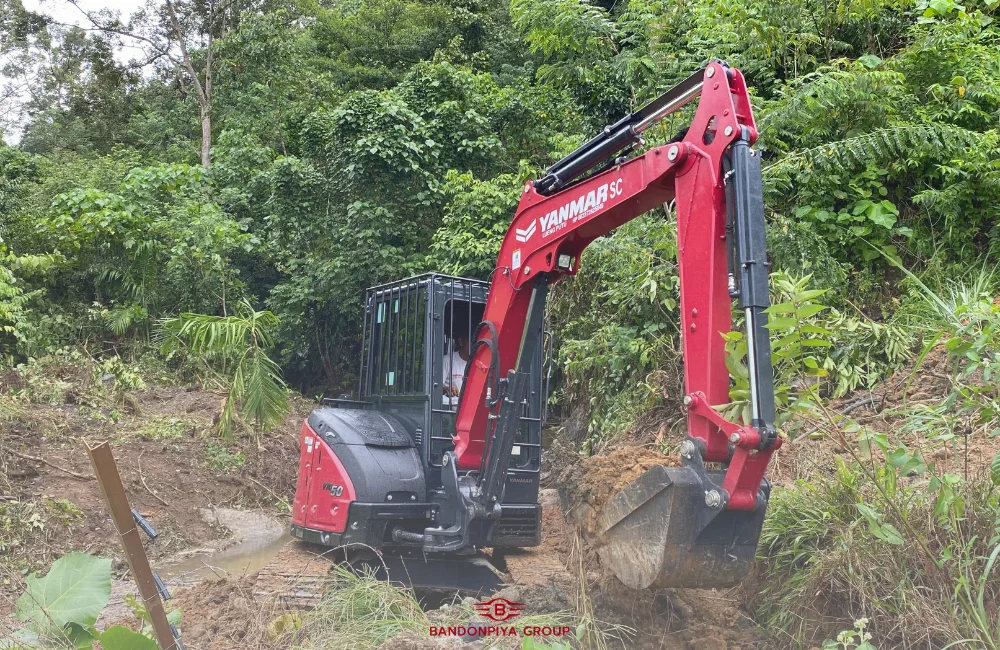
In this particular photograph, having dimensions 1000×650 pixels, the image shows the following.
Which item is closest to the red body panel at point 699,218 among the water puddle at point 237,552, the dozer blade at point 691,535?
the dozer blade at point 691,535

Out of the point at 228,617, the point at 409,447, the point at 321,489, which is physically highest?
the point at 409,447

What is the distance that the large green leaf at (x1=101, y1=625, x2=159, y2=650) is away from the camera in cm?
282

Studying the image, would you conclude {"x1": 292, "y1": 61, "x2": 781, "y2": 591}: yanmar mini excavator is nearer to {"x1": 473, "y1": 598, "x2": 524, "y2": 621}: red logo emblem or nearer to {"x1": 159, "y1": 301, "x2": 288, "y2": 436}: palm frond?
{"x1": 473, "y1": 598, "x2": 524, "y2": 621}: red logo emblem

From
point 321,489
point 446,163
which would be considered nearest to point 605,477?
point 321,489

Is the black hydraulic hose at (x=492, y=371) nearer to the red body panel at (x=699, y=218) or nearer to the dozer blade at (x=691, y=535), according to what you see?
the red body panel at (x=699, y=218)

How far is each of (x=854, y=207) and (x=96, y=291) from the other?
40.6 ft

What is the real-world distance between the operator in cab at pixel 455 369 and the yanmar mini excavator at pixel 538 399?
0.02 metres

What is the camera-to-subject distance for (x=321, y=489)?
6145mm


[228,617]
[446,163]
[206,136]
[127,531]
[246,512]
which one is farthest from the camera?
[206,136]

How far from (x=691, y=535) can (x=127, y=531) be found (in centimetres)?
241

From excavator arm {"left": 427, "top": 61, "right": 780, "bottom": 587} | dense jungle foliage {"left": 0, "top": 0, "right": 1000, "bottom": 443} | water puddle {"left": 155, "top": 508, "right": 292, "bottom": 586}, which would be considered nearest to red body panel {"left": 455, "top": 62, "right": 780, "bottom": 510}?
excavator arm {"left": 427, "top": 61, "right": 780, "bottom": 587}

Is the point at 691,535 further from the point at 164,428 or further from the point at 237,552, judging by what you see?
the point at 164,428

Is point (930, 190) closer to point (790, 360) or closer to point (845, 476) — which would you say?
point (845, 476)

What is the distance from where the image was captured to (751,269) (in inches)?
147
